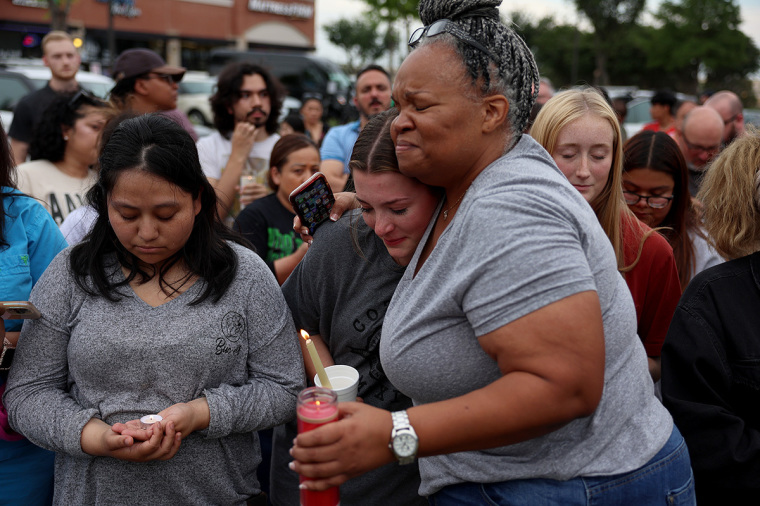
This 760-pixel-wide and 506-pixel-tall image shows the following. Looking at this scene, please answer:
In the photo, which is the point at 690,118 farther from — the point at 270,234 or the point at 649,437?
the point at 649,437

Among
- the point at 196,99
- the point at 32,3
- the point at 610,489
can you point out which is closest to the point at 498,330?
the point at 610,489

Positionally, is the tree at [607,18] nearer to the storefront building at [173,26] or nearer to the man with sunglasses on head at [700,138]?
the storefront building at [173,26]

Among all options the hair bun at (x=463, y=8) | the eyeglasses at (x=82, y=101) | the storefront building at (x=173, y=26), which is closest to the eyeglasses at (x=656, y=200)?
the hair bun at (x=463, y=8)

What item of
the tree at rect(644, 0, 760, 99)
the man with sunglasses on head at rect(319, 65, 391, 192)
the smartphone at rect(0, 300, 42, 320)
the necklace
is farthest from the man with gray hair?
the tree at rect(644, 0, 760, 99)

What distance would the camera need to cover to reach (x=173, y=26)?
32.6m

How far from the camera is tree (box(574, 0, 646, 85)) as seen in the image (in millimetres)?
42441

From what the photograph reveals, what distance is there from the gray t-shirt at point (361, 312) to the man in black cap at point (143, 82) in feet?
10.8

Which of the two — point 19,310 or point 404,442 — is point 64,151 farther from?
point 404,442

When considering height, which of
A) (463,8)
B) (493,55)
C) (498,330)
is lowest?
(498,330)

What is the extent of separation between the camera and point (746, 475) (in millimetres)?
1902

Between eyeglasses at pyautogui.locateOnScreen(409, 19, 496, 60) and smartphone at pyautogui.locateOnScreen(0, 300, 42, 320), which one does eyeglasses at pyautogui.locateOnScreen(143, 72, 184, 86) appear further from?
eyeglasses at pyautogui.locateOnScreen(409, 19, 496, 60)

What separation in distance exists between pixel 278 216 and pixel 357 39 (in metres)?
49.0

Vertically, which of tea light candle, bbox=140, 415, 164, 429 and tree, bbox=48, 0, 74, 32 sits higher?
tree, bbox=48, 0, 74, 32

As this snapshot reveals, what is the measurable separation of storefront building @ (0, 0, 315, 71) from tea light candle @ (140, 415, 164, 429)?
28087 mm
